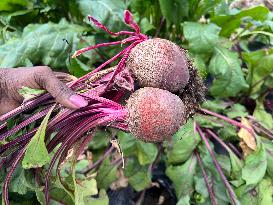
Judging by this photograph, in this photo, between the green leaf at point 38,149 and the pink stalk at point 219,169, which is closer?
the green leaf at point 38,149

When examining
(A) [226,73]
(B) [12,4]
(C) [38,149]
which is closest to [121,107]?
(C) [38,149]

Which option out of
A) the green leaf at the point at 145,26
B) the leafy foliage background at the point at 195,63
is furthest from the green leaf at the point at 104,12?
the green leaf at the point at 145,26

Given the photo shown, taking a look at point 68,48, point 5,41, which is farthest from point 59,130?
point 5,41

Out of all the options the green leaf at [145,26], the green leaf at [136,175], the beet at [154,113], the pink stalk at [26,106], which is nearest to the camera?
the beet at [154,113]

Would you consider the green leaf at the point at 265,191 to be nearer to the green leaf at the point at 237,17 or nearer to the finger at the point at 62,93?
the green leaf at the point at 237,17

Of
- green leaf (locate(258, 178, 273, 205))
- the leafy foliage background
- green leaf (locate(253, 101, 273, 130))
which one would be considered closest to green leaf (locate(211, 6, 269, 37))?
the leafy foliage background

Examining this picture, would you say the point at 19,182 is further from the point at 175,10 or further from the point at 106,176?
the point at 175,10
